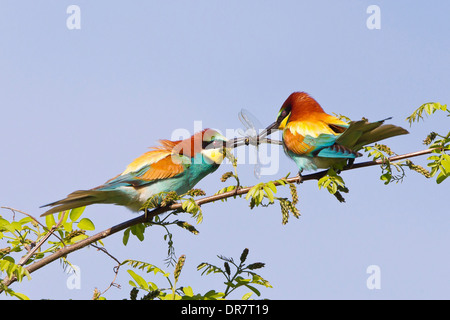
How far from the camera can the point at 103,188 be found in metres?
3.86

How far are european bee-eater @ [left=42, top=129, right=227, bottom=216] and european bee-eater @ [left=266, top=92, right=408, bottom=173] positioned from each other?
49cm

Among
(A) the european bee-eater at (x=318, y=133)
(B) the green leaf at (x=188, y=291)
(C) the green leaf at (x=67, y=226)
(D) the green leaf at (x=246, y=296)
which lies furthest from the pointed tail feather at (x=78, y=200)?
(A) the european bee-eater at (x=318, y=133)

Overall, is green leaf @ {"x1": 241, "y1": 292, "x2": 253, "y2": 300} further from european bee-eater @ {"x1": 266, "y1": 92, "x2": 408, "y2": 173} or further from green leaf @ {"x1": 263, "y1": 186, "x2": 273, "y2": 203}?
european bee-eater @ {"x1": 266, "y1": 92, "x2": 408, "y2": 173}

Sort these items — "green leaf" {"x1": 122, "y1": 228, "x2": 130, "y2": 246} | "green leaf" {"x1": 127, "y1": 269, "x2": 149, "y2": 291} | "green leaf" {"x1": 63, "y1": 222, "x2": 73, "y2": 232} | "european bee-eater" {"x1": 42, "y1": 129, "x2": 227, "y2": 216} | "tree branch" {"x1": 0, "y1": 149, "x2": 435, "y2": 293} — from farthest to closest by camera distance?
1. "european bee-eater" {"x1": 42, "y1": 129, "x2": 227, "y2": 216}
2. "green leaf" {"x1": 122, "y1": 228, "x2": 130, "y2": 246}
3. "green leaf" {"x1": 63, "y1": 222, "x2": 73, "y2": 232}
4. "green leaf" {"x1": 127, "y1": 269, "x2": 149, "y2": 291}
5. "tree branch" {"x1": 0, "y1": 149, "x2": 435, "y2": 293}

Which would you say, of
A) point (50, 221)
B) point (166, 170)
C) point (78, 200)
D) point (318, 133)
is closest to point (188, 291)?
point (50, 221)

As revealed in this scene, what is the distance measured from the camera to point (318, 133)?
3658 millimetres

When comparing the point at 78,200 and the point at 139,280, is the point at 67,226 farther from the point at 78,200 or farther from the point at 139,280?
the point at 78,200

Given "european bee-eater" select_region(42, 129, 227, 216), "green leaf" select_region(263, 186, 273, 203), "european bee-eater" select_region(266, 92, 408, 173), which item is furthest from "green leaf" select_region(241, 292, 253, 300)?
"european bee-eater" select_region(42, 129, 227, 216)

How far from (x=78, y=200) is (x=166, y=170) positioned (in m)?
0.78

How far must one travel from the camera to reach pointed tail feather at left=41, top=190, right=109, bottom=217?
3182 millimetres

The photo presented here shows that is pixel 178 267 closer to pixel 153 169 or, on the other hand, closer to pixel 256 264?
pixel 256 264

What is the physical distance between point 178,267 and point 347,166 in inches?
52.0
